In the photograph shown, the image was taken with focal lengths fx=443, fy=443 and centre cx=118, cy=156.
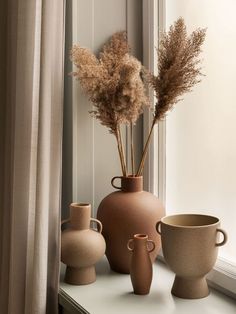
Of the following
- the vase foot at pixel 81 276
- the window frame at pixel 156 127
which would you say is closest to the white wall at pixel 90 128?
the window frame at pixel 156 127

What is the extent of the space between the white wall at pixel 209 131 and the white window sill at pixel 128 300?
8.3 inches

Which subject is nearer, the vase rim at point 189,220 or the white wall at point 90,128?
the vase rim at point 189,220

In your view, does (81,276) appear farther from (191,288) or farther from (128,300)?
(191,288)

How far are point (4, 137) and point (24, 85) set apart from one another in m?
0.22

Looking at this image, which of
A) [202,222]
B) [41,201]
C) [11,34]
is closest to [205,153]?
[202,222]

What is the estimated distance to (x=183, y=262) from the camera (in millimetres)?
1099

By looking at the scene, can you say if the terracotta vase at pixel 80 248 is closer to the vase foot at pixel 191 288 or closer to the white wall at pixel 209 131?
the vase foot at pixel 191 288

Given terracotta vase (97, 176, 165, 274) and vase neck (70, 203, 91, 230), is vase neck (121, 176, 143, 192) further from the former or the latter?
vase neck (70, 203, 91, 230)

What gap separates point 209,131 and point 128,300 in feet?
1.97

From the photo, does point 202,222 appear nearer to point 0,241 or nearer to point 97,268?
point 97,268

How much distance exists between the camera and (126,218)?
130cm

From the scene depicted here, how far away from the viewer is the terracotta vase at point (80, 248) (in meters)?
1.25

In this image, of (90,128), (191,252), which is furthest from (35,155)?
(191,252)

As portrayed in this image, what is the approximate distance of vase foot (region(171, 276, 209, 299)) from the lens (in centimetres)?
114
